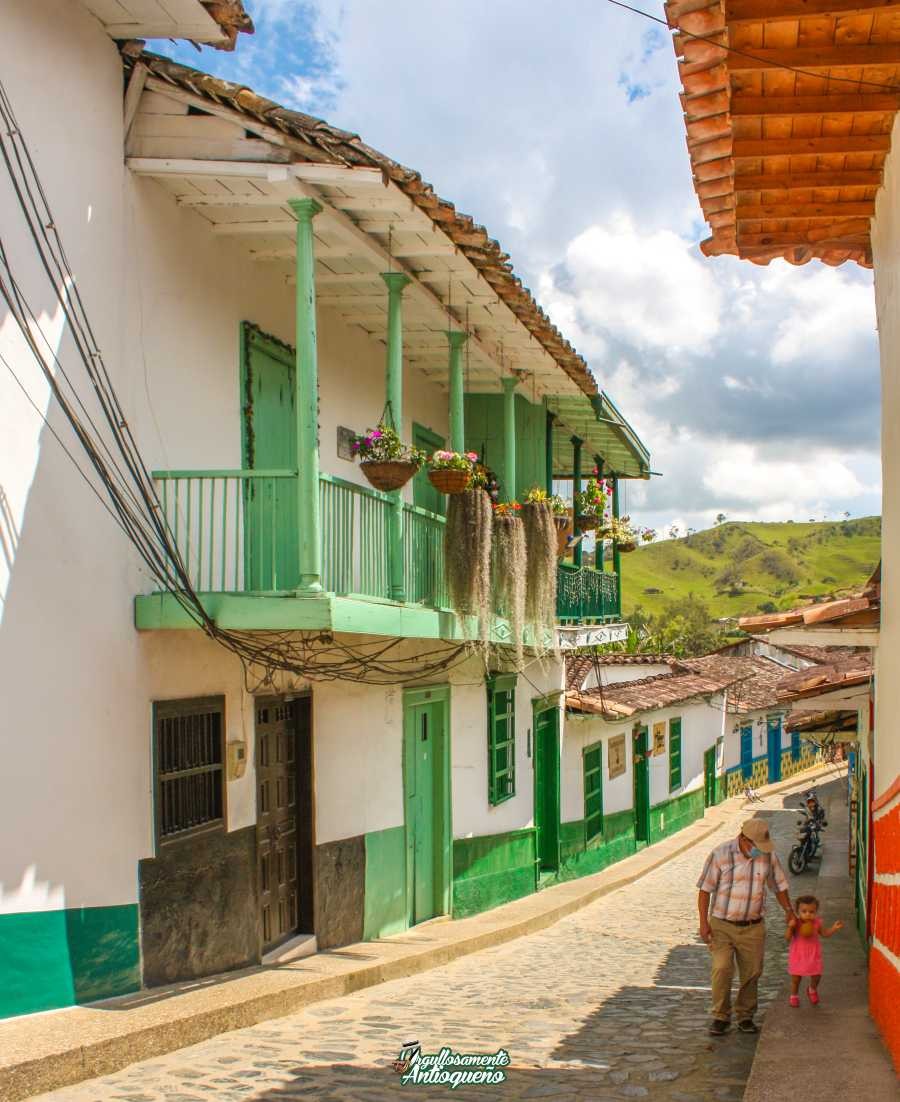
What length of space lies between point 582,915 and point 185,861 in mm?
7615

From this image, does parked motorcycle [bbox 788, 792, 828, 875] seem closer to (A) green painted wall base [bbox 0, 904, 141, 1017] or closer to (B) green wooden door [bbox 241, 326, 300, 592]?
(B) green wooden door [bbox 241, 326, 300, 592]

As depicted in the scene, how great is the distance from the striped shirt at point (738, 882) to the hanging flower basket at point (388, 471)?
3.35 meters

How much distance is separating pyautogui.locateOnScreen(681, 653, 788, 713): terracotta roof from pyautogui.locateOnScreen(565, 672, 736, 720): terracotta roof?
3.92 ft

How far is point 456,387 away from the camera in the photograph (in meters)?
11.2

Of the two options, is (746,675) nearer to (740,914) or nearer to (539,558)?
(539,558)

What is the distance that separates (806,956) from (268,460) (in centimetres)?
510

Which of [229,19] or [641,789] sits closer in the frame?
[229,19]

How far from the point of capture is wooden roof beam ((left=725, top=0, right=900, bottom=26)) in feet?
15.2

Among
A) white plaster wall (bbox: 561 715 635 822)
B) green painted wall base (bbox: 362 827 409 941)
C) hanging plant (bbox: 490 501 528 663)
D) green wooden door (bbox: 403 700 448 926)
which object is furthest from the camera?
white plaster wall (bbox: 561 715 635 822)

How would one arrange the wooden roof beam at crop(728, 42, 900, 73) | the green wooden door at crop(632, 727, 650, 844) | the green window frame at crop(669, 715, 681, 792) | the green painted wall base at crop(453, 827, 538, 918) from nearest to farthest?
the wooden roof beam at crop(728, 42, 900, 73), the green painted wall base at crop(453, 827, 538, 918), the green wooden door at crop(632, 727, 650, 844), the green window frame at crop(669, 715, 681, 792)

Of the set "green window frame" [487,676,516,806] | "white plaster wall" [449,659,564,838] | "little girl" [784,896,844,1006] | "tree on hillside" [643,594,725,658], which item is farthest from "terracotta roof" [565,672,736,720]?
"tree on hillside" [643,594,725,658]

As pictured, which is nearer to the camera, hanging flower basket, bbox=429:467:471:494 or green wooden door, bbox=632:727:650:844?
hanging flower basket, bbox=429:467:471:494

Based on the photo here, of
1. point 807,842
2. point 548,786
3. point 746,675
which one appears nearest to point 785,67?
point 548,786

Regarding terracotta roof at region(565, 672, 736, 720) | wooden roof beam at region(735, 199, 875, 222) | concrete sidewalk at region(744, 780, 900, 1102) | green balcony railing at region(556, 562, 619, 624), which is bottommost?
concrete sidewalk at region(744, 780, 900, 1102)
